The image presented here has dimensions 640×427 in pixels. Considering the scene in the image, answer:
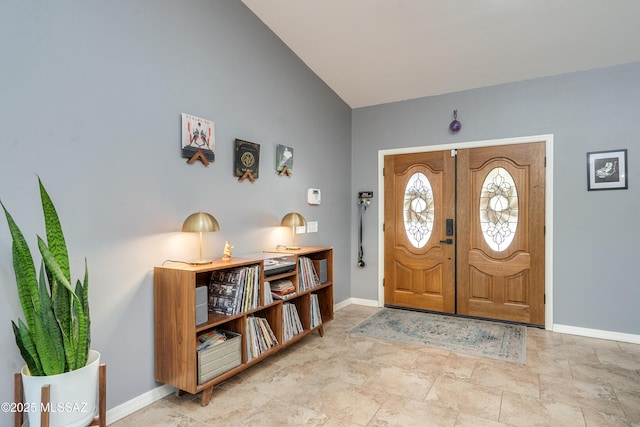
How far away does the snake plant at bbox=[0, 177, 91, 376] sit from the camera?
1491 mm

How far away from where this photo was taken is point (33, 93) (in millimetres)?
1744

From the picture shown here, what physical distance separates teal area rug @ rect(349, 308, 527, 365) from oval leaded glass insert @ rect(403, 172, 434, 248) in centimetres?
96

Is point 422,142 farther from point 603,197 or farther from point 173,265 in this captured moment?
point 173,265

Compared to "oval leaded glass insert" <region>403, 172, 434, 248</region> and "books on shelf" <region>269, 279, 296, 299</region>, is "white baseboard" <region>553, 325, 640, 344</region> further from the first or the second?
"books on shelf" <region>269, 279, 296, 299</region>

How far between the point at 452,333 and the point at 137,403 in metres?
2.89

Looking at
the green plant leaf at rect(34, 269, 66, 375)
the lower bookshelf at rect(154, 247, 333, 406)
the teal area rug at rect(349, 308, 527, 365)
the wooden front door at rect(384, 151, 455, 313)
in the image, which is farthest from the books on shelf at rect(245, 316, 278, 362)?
the wooden front door at rect(384, 151, 455, 313)

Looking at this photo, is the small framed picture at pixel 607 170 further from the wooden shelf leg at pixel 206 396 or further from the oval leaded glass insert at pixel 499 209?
the wooden shelf leg at pixel 206 396

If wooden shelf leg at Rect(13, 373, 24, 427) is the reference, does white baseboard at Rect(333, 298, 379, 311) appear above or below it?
below

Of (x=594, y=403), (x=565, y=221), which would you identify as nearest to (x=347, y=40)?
(x=565, y=221)

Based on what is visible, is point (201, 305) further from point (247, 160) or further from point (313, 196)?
point (313, 196)

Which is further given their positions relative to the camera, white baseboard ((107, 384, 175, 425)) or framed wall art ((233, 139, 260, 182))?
framed wall art ((233, 139, 260, 182))

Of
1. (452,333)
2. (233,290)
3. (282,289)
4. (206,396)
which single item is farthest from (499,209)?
(206,396)

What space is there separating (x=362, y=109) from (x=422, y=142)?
0.98 metres

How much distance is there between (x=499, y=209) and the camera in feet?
13.0
